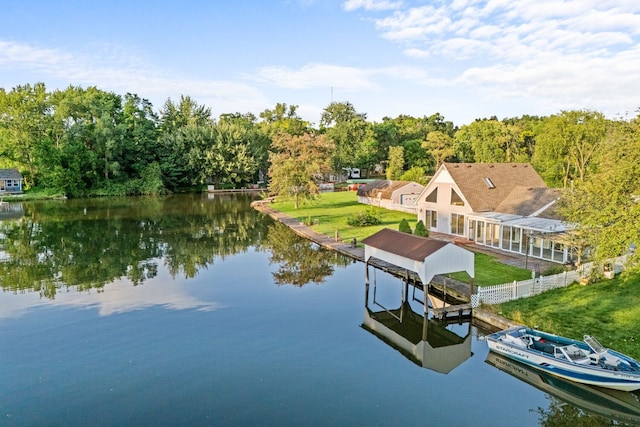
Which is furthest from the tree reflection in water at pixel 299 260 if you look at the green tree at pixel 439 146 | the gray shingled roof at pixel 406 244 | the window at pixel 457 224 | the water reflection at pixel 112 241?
the green tree at pixel 439 146

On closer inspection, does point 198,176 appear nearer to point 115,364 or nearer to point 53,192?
point 53,192

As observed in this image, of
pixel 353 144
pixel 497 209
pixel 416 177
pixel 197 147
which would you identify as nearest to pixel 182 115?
pixel 197 147

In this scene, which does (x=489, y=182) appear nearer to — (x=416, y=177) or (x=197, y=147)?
(x=416, y=177)

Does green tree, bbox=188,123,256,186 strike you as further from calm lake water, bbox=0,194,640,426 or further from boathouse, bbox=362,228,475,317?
boathouse, bbox=362,228,475,317

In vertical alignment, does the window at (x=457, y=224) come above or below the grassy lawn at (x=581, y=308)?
above

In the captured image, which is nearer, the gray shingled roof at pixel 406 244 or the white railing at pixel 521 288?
the gray shingled roof at pixel 406 244

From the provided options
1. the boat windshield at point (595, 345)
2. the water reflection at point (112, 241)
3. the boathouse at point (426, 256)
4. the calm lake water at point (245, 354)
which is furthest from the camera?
the water reflection at point (112, 241)

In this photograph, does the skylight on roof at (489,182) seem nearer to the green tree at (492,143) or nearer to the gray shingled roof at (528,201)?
the gray shingled roof at (528,201)
